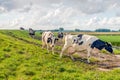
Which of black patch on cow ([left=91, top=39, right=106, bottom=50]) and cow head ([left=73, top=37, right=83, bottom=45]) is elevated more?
cow head ([left=73, top=37, right=83, bottom=45])

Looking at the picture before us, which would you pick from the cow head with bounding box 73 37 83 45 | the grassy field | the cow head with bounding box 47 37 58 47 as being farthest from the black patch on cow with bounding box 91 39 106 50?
the grassy field

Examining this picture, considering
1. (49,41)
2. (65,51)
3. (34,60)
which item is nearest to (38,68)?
(34,60)

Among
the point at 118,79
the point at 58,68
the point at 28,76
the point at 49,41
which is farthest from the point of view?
the point at 49,41

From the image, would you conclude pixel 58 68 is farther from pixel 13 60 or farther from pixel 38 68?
pixel 13 60

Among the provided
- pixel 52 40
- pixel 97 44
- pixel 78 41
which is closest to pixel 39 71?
pixel 78 41

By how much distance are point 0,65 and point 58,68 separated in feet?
14.2

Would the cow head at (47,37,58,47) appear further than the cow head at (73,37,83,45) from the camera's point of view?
Yes

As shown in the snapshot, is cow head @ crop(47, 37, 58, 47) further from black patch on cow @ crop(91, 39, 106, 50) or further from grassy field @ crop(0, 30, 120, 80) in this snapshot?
grassy field @ crop(0, 30, 120, 80)

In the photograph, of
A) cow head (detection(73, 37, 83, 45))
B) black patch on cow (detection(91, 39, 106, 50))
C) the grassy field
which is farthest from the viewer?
black patch on cow (detection(91, 39, 106, 50))

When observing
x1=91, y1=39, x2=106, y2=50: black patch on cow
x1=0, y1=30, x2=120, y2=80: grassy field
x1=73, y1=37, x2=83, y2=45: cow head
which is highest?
x1=73, y1=37, x2=83, y2=45: cow head

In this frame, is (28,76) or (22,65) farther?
(22,65)

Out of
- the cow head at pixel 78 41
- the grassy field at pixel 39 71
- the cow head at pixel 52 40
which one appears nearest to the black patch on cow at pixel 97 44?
the cow head at pixel 78 41

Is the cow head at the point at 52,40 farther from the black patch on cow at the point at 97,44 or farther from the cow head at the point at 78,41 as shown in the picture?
the black patch on cow at the point at 97,44

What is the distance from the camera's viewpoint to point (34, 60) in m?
23.6
